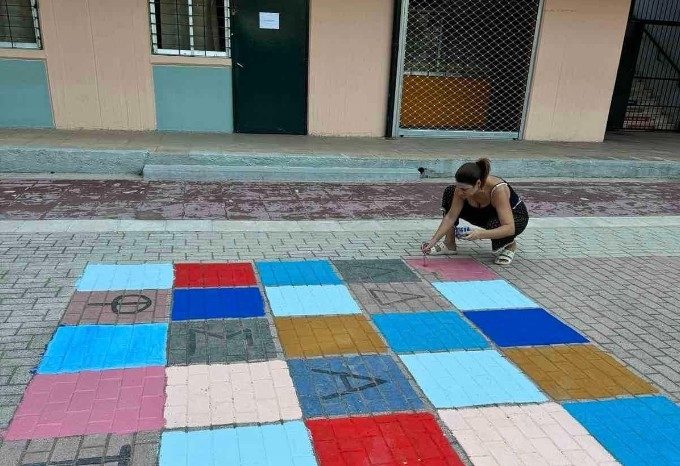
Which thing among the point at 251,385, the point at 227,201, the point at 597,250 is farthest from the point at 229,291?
the point at 597,250

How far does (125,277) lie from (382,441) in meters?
2.68

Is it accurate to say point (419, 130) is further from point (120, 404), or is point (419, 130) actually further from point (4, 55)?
point (120, 404)

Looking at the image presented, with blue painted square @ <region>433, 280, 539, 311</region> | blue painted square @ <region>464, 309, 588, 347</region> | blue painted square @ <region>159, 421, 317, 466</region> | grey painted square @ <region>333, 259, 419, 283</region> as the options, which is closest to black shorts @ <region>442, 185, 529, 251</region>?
blue painted square @ <region>433, 280, 539, 311</region>

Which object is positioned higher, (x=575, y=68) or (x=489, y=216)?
(x=575, y=68)

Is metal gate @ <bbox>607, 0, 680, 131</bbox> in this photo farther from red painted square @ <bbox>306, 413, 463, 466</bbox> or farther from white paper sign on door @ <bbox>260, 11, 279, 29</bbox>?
red painted square @ <bbox>306, 413, 463, 466</bbox>

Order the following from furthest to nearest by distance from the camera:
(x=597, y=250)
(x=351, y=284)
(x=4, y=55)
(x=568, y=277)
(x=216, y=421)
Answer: (x=4, y=55)
(x=597, y=250)
(x=568, y=277)
(x=351, y=284)
(x=216, y=421)

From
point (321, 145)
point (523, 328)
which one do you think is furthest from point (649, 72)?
point (523, 328)

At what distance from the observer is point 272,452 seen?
2.62 metres

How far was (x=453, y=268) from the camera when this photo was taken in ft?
16.8

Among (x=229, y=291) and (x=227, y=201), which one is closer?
(x=229, y=291)

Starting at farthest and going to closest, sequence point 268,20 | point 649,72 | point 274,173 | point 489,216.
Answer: point 649,72 → point 268,20 → point 274,173 → point 489,216

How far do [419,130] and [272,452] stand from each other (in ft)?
27.4

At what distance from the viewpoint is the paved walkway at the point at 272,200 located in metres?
6.29

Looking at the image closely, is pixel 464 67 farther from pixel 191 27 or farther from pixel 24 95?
pixel 24 95
